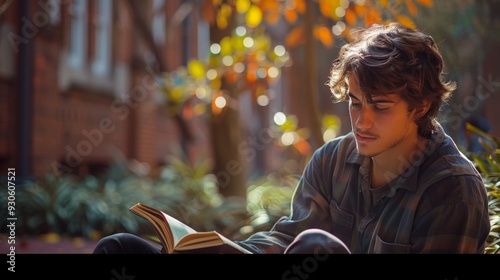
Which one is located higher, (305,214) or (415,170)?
(415,170)

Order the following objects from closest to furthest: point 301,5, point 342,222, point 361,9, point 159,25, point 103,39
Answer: point 342,222
point 361,9
point 301,5
point 103,39
point 159,25

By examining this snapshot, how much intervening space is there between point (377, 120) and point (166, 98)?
7.85 metres

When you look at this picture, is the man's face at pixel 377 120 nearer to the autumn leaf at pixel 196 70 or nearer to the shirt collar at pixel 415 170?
the shirt collar at pixel 415 170

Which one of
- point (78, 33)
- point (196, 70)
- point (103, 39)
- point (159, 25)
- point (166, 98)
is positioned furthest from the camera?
point (159, 25)

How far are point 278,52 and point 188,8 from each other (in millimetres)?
4797

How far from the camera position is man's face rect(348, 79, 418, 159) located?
91.1 inches

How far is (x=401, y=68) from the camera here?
228 centimetres

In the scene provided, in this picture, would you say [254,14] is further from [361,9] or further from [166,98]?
[166,98]

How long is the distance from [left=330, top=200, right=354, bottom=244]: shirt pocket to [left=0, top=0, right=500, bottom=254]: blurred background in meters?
1.51

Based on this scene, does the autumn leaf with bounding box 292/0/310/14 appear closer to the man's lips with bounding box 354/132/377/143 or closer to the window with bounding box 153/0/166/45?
the man's lips with bounding box 354/132/377/143

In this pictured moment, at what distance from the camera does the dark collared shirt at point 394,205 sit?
7.07 feet

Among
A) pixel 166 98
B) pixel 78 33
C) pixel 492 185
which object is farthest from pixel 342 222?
pixel 78 33

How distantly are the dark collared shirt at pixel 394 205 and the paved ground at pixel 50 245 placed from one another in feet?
10.4

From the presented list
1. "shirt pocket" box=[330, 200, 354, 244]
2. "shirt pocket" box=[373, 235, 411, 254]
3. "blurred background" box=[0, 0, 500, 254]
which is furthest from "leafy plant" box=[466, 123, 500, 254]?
"shirt pocket" box=[373, 235, 411, 254]
